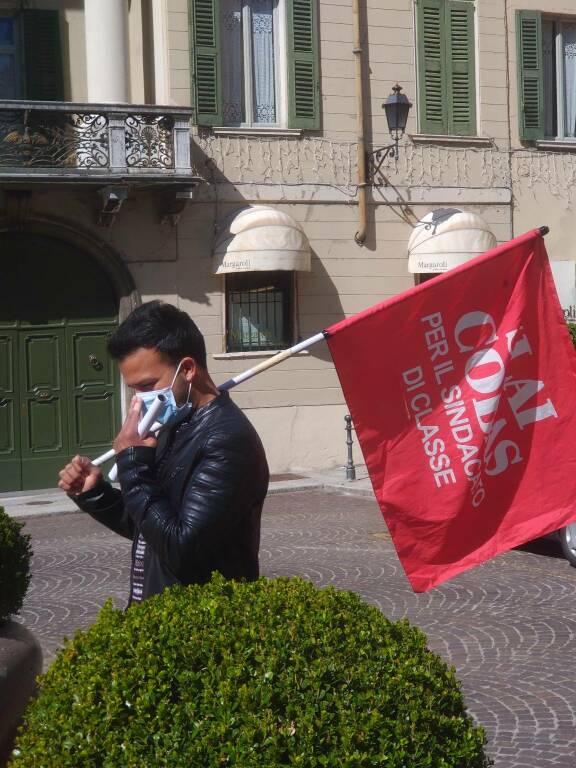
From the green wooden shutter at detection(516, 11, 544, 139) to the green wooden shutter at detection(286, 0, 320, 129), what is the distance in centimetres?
366

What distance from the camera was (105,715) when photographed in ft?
9.23

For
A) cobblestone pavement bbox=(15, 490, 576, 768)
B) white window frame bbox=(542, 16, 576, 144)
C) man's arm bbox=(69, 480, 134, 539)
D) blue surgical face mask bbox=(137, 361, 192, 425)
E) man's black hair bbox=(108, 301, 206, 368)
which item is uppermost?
white window frame bbox=(542, 16, 576, 144)

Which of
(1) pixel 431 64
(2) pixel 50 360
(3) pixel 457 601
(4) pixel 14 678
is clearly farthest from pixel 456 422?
(1) pixel 431 64

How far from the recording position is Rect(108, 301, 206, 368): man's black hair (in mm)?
3582

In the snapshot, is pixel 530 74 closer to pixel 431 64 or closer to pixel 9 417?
pixel 431 64

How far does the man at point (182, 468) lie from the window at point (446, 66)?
16.8m

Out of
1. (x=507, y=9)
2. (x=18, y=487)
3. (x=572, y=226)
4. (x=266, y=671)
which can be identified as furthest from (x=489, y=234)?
(x=266, y=671)

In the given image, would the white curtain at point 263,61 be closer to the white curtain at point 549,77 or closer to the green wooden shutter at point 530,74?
the green wooden shutter at point 530,74

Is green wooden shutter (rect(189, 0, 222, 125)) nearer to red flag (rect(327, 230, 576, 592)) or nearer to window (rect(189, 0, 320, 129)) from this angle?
window (rect(189, 0, 320, 129))

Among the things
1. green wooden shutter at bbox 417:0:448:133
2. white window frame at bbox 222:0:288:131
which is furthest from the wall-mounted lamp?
white window frame at bbox 222:0:288:131

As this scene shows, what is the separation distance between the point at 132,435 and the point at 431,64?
1725 centimetres

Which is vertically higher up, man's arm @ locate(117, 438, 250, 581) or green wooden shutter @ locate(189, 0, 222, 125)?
green wooden shutter @ locate(189, 0, 222, 125)

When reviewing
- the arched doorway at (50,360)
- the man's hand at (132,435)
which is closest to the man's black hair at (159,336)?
the man's hand at (132,435)

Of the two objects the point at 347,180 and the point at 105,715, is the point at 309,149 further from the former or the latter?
the point at 105,715
